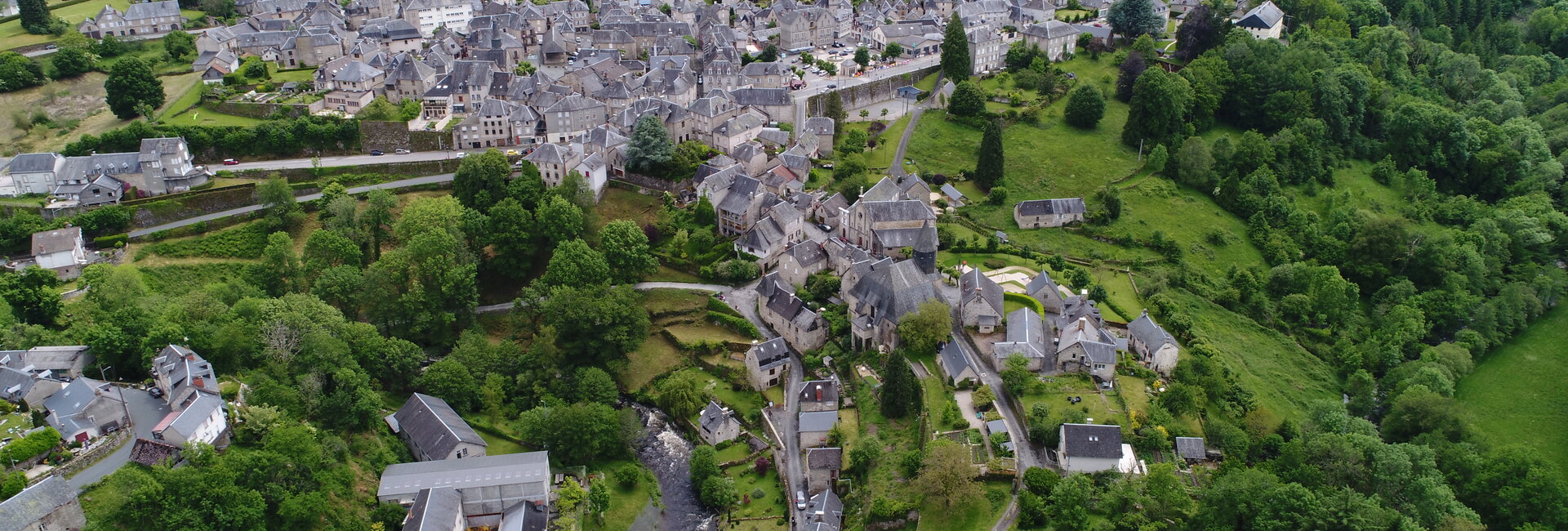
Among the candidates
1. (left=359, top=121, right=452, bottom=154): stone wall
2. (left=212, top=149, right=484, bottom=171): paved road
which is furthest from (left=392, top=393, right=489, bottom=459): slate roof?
(left=359, top=121, right=452, bottom=154): stone wall

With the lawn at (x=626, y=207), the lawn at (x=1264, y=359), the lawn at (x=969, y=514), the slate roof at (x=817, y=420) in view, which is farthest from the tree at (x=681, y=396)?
the lawn at (x=1264, y=359)

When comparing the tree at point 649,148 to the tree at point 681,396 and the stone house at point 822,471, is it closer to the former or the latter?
the tree at point 681,396

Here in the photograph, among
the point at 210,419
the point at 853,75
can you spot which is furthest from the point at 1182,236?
the point at 210,419

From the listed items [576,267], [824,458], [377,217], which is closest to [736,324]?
[576,267]

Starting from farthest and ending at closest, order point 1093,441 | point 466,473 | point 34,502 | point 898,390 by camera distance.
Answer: point 898,390
point 466,473
point 1093,441
point 34,502

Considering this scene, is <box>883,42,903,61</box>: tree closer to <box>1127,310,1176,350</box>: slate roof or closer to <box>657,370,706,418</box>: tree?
<box>1127,310,1176,350</box>: slate roof

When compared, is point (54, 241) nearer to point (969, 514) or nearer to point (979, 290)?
point (979, 290)

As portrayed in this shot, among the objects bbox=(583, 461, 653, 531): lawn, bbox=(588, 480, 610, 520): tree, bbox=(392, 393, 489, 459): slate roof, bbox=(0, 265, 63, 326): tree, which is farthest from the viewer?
bbox=(0, 265, 63, 326): tree
